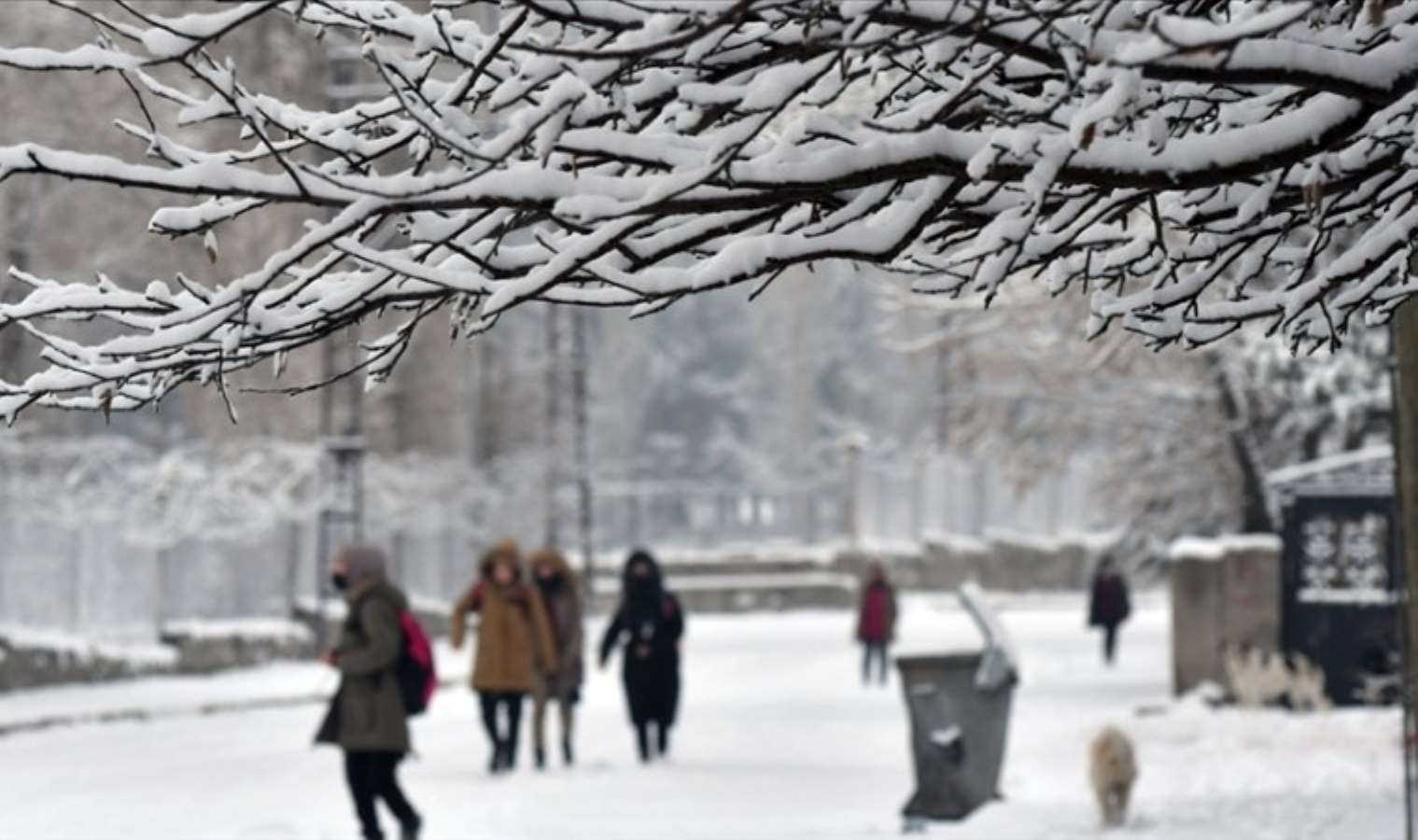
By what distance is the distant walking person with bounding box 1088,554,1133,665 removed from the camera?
32031 millimetres

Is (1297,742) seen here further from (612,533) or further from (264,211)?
(612,533)

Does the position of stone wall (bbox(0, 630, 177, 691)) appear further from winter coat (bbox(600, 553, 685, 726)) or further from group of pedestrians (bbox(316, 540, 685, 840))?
winter coat (bbox(600, 553, 685, 726))

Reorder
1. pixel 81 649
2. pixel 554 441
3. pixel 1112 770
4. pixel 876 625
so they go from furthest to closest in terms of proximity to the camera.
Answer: pixel 554 441
pixel 876 625
pixel 81 649
pixel 1112 770

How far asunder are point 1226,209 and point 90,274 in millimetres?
29828

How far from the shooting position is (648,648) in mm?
18547

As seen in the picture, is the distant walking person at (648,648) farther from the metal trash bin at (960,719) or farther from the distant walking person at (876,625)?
the distant walking person at (876,625)

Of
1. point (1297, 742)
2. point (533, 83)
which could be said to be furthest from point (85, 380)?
point (1297, 742)

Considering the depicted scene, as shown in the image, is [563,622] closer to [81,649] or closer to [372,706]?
[372,706]

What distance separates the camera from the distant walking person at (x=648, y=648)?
1830 cm

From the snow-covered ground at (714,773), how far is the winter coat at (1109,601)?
3084 millimetres

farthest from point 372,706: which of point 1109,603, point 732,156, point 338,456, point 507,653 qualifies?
point 1109,603

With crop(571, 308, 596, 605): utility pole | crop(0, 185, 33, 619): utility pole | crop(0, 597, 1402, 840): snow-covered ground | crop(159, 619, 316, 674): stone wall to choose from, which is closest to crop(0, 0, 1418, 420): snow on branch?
crop(0, 597, 1402, 840): snow-covered ground

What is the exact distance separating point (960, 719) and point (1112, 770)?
70.3 inches

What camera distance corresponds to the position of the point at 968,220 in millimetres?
6125
